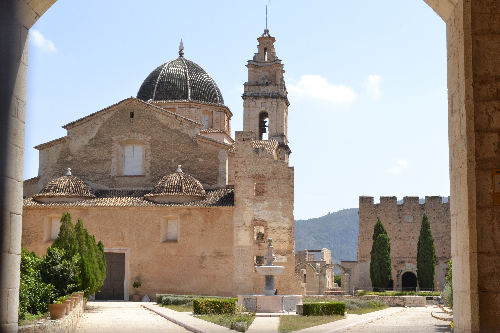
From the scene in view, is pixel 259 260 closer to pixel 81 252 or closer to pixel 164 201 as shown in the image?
pixel 164 201

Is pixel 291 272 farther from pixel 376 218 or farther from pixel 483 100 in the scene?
pixel 483 100

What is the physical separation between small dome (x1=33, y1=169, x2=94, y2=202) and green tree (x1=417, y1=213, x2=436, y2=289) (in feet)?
65.4

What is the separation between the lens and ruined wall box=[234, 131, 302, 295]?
29328 millimetres

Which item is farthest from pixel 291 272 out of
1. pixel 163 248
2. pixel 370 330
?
pixel 370 330

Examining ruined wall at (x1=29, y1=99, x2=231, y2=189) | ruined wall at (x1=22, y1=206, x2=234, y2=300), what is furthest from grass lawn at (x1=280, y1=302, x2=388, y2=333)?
ruined wall at (x1=29, y1=99, x2=231, y2=189)

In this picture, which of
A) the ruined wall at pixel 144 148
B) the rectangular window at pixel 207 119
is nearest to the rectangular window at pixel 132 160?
the ruined wall at pixel 144 148

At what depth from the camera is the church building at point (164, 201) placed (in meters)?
29.4

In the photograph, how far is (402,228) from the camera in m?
43.8

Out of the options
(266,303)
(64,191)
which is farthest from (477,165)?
(64,191)

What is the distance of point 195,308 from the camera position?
801 inches

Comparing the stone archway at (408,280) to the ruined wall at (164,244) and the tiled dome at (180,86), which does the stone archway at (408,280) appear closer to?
the tiled dome at (180,86)

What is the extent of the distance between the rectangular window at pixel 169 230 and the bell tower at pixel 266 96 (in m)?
12.7

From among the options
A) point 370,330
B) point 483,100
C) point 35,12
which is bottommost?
point 370,330

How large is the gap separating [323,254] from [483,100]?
4571 centimetres
